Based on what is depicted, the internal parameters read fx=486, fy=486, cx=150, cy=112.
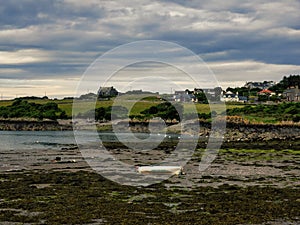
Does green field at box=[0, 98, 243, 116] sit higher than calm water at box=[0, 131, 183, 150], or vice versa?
green field at box=[0, 98, 243, 116]

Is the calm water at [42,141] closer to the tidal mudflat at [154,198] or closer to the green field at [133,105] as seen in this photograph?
the tidal mudflat at [154,198]

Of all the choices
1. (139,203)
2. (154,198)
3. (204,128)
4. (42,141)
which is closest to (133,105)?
(204,128)

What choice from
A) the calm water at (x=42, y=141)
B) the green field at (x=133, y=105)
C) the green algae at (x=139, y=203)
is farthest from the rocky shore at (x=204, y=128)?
the green algae at (x=139, y=203)

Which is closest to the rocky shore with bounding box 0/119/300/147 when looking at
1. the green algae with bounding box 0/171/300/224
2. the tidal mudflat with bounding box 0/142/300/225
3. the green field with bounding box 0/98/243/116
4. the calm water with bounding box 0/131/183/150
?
the green field with bounding box 0/98/243/116

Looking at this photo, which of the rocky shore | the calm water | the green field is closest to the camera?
the calm water

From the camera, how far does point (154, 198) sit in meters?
21.8

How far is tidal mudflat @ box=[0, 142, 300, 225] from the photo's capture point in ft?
58.3

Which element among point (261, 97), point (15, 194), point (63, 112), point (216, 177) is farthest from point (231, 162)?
point (261, 97)

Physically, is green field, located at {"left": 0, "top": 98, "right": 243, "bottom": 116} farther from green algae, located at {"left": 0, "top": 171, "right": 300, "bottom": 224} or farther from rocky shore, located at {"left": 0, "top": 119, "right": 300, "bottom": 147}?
green algae, located at {"left": 0, "top": 171, "right": 300, "bottom": 224}

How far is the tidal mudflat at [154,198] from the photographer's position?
17766 millimetres

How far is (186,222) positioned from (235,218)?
6.43 feet

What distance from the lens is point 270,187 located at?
2552 cm

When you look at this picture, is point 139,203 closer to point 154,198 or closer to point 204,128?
point 154,198

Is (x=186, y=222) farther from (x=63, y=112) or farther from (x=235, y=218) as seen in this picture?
(x=63, y=112)
